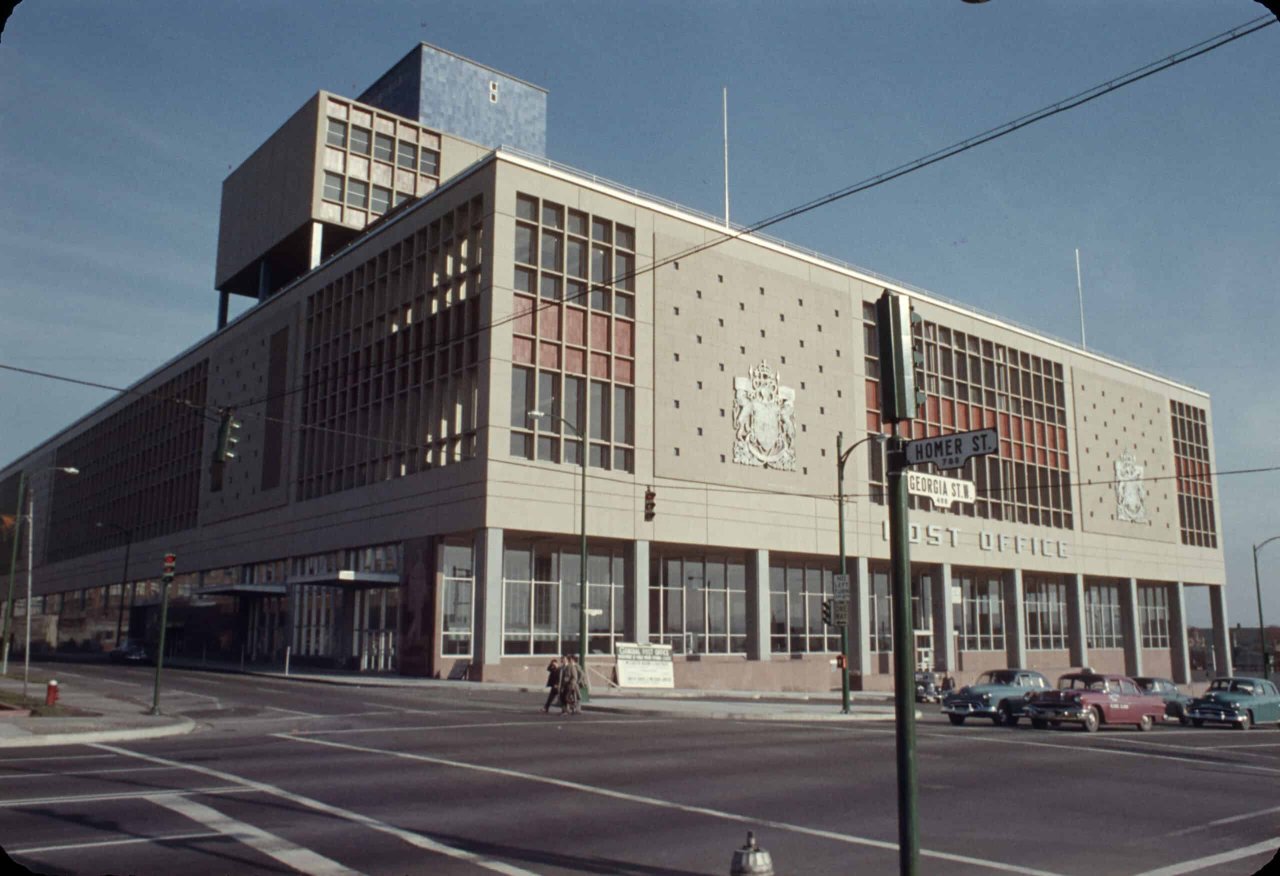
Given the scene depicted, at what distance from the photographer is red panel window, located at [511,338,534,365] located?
155 feet

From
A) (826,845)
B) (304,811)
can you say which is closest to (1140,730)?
(826,845)

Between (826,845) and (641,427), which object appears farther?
(641,427)

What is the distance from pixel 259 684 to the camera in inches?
1671

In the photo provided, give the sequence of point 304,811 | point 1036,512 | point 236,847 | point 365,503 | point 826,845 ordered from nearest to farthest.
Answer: point 236,847 < point 826,845 < point 304,811 < point 365,503 < point 1036,512

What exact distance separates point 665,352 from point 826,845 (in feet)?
139

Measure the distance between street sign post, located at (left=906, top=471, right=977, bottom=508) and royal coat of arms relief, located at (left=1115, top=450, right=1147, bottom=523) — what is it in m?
79.2

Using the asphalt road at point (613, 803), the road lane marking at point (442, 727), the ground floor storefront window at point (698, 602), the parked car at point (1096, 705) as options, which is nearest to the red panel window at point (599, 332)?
the ground floor storefront window at point (698, 602)

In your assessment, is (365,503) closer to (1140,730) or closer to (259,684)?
(259,684)

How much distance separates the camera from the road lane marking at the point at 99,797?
12484 mm

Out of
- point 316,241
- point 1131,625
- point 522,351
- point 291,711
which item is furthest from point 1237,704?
point 316,241

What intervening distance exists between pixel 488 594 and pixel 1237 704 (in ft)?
93.0

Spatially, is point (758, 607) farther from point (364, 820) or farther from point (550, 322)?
point (364, 820)

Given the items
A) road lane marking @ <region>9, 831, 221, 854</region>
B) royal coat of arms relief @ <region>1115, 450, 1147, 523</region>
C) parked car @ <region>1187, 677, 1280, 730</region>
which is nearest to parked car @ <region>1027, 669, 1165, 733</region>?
parked car @ <region>1187, 677, 1280, 730</region>

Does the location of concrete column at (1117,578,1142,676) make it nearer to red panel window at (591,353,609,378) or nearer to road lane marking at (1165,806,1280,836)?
red panel window at (591,353,609,378)
